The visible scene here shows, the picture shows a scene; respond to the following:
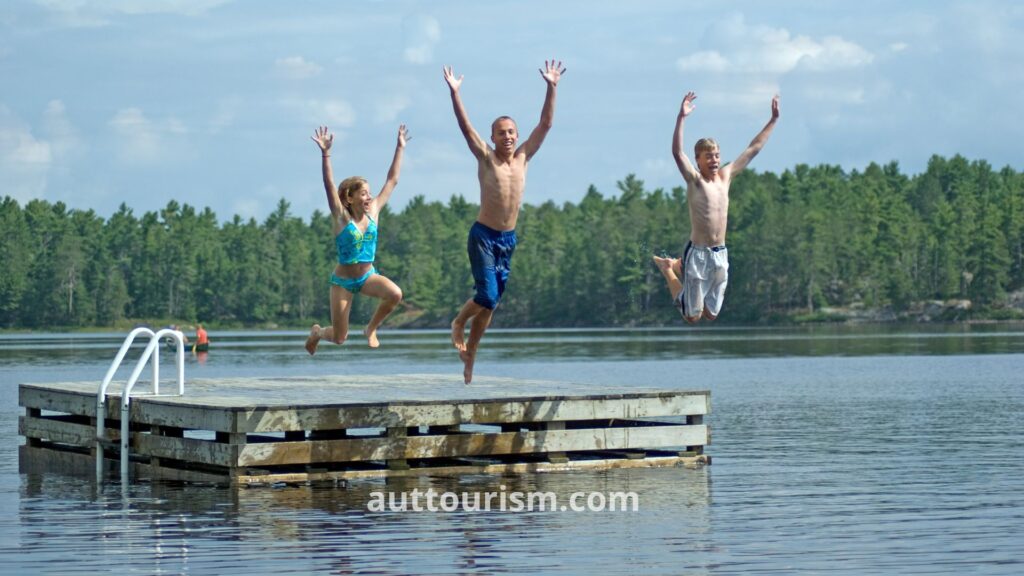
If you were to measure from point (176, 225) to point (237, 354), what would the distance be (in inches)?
4578

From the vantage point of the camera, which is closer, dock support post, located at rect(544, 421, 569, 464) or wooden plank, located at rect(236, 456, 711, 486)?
wooden plank, located at rect(236, 456, 711, 486)

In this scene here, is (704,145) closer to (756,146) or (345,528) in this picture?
(756,146)

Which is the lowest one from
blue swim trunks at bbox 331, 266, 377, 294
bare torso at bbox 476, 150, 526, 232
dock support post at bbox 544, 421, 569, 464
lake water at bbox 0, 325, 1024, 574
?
lake water at bbox 0, 325, 1024, 574

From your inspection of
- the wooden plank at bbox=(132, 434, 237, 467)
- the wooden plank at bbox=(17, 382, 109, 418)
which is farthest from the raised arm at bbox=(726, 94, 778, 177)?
the wooden plank at bbox=(17, 382, 109, 418)

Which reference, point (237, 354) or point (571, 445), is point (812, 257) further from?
point (571, 445)

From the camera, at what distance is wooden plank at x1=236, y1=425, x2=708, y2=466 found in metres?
19.9

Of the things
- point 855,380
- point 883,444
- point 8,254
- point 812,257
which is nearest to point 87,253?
point 8,254

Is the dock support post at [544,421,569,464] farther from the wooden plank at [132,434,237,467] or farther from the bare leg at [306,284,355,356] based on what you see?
the wooden plank at [132,434,237,467]

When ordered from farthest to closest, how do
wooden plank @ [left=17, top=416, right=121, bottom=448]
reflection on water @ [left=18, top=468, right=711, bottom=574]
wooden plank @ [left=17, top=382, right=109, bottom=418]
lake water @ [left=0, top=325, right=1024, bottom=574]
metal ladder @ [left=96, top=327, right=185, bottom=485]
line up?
wooden plank @ [left=17, top=416, right=121, bottom=448] → wooden plank @ [left=17, top=382, right=109, bottom=418] → metal ladder @ [left=96, top=327, right=185, bottom=485] → reflection on water @ [left=18, top=468, right=711, bottom=574] → lake water @ [left=0, top=325, right=1024, bottom=574]

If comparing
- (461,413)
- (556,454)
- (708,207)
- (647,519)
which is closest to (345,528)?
(647,519)

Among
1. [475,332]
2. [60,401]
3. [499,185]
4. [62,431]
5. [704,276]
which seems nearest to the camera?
[499,185]

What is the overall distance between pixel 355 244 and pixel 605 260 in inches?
5428

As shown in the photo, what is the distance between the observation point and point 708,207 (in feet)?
61.2

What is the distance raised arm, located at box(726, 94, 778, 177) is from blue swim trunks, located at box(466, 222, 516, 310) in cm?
261
